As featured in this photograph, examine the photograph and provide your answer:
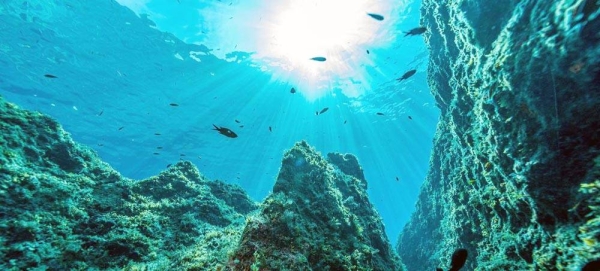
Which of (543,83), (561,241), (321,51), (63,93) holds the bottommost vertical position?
(561,241)

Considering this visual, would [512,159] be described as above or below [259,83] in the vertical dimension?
below

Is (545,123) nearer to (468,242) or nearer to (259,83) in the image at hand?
(468,242)

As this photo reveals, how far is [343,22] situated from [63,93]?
33596mm

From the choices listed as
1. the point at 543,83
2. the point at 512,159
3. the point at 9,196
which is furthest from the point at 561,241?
the point at 9,196

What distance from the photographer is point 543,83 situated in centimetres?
521

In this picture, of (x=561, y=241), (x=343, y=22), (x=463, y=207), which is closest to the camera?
(x=561, y=241)

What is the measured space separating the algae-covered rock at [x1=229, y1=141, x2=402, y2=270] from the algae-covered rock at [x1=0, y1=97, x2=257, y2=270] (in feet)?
2.91

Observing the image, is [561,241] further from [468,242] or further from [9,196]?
[9,196]

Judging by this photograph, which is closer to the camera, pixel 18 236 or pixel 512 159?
pixel 18 236

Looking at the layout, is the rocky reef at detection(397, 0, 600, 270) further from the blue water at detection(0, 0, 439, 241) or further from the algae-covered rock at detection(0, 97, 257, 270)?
the blue water at detection(0, 0, 439, 241)

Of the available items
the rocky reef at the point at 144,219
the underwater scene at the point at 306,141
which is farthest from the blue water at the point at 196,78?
the rocky reef at the point at 144,219

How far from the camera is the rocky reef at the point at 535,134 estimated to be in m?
4.44

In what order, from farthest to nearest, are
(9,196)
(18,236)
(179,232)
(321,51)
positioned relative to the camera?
(321,51), (179,232), (9,196), (18,236)

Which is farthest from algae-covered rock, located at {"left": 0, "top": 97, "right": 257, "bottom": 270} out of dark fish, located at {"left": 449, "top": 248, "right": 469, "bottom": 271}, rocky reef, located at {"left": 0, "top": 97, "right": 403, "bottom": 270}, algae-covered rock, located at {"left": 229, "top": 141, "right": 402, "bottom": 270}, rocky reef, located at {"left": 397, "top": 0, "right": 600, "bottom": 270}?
rocky reef, located at {"left": 397, "top": 0, "right": 600, "bottom": 270}
